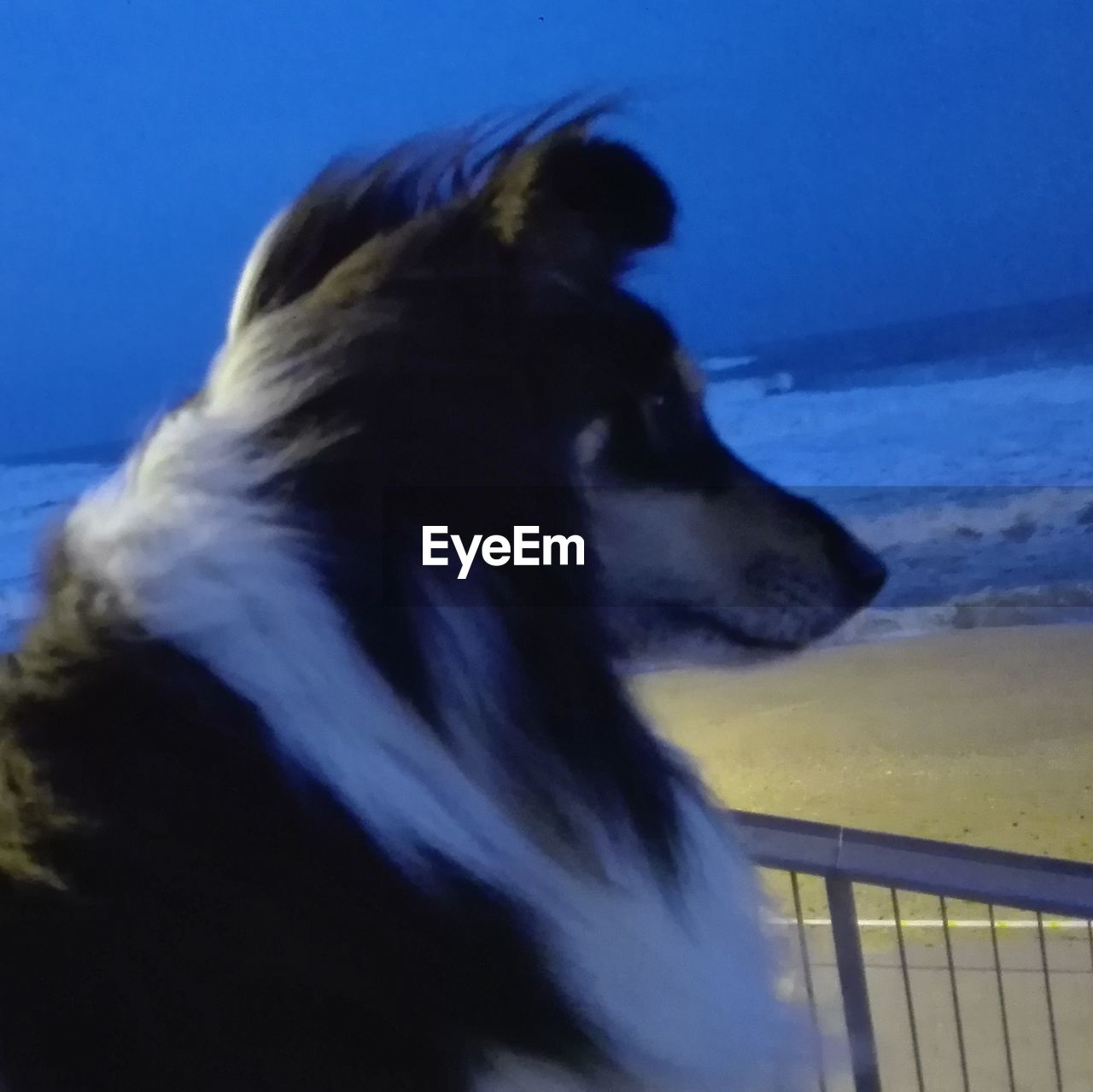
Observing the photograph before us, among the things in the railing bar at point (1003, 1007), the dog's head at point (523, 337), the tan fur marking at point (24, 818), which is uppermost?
the dog's head at point (523, 337)

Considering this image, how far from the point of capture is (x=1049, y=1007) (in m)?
0.93

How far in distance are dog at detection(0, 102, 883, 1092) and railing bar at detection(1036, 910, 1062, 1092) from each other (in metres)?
0.42

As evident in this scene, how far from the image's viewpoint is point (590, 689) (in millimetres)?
586

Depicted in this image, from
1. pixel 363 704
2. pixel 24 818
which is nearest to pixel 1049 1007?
pixel 363 704

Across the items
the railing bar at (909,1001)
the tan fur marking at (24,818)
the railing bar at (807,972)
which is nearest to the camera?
the tan fur marking at (24,818)

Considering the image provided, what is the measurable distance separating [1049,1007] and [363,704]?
0.70 metres

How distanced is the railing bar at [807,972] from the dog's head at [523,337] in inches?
9.7

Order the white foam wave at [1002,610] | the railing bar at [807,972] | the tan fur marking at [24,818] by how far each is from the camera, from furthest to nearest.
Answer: the white foam wave at [1002,610], the railing bar at [807,972], the tan fur marking at [24,818]

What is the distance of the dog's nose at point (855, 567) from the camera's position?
31.2 inches

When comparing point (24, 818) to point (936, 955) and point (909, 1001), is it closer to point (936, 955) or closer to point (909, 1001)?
point (909, 1001)

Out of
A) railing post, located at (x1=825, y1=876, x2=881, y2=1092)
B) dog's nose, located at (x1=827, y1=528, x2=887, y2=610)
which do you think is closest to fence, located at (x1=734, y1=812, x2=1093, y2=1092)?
railing post, located at (x1=825, y1=876, x2=881, y2=1092)

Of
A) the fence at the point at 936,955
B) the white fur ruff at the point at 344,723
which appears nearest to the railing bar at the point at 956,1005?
the fence at the point at 936,955

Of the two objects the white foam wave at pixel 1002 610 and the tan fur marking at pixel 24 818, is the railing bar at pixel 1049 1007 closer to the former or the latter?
the white foam wave at pixel 1002 610

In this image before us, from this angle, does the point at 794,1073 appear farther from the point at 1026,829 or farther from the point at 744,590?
the point at 1026,829
